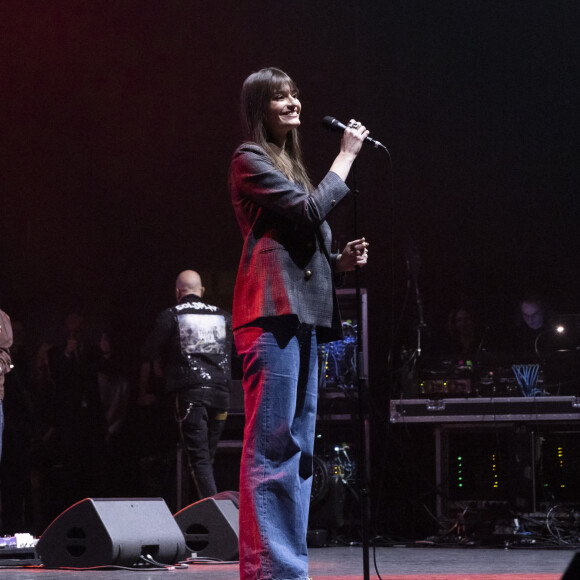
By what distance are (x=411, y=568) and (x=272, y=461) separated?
2641mm

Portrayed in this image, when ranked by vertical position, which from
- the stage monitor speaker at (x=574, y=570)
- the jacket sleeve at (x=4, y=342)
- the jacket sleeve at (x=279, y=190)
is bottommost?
the stage monitor speaker at (x=574, y=570)

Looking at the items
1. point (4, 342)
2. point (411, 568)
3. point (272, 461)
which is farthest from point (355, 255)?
point (4, 342)

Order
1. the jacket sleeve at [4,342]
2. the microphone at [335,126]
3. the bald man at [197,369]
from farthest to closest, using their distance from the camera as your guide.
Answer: the bald man at [197,369] → the jacket sleeve at [4,342] → the microphone at [335,126]

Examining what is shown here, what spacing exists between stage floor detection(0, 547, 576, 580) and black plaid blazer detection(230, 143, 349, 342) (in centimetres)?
197

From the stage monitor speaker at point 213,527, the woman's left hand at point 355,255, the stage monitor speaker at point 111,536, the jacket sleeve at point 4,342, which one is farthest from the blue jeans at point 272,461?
the jacket sleeve at point 4,342

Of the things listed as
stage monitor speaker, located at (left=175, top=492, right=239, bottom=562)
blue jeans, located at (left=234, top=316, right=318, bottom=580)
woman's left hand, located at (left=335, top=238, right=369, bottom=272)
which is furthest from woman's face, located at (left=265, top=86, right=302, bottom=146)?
stage monitor speaker, located at (left=175, top=492, right=239, bottom=562)

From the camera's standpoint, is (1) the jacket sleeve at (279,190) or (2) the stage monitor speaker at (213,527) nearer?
(1) the jacket sleeve at (279,190)

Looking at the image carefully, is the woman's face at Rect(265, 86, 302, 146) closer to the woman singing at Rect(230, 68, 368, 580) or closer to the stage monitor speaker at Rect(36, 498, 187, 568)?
the woman singing at Rect(230, 68, 368, 580)

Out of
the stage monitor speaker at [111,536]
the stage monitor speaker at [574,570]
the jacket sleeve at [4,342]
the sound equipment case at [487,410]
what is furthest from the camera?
the sound equipment case at [487,410]

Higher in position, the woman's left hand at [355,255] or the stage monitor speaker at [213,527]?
the woman's left hand at [355,255]

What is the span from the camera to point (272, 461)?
270cm

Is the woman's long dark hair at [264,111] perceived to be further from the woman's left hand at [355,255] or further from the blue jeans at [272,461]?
the blue jeans at [272,461]

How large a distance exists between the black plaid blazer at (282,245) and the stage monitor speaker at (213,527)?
2664 millimetres

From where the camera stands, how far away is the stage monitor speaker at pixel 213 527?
5.28 m
